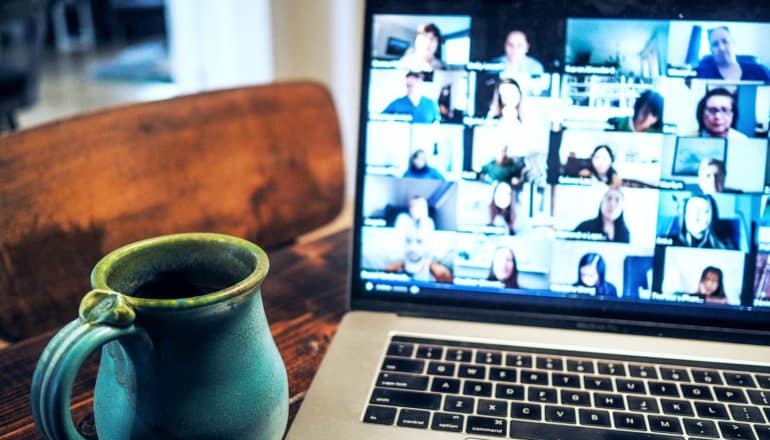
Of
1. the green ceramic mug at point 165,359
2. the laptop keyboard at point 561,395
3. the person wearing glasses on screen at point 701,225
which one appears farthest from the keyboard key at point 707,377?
the green ceramic mug at point 165,359

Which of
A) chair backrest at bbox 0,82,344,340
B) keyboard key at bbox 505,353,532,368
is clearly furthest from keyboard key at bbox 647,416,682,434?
chair backrest at bbox 0,82,344,340

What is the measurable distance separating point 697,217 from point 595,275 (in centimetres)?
9

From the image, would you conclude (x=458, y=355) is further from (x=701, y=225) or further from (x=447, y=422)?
(x=701, y=225)

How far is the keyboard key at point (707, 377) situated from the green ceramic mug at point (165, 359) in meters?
0.31

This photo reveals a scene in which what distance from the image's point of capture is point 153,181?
877 millimetres

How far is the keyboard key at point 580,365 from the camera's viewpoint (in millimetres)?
554

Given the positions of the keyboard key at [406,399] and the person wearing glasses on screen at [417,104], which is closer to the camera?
the keyboard key at [406,399]

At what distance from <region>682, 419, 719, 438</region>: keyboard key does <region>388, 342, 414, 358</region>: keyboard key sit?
0.21 meters

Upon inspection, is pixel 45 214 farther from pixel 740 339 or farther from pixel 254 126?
pixel 740 339

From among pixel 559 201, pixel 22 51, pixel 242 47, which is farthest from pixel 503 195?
pixel 22 51

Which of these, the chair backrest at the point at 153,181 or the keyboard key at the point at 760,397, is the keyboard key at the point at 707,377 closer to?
the keyboard key at the point at 760,397

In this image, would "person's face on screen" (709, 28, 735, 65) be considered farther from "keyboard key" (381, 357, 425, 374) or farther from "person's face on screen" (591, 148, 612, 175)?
"keyboard key" (381, 357, 425, 374)

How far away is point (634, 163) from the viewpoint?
23.3 inches

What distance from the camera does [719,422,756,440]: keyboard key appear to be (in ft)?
1.56
